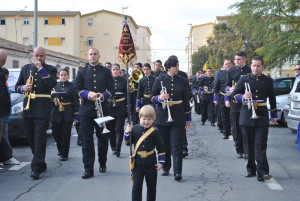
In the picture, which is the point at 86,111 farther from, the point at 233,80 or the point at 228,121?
the point at 228,121

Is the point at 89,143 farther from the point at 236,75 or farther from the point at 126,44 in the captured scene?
the point at 236,75

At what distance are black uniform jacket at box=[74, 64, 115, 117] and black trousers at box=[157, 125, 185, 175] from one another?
121 centimetres

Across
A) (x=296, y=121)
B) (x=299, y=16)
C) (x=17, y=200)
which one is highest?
(x=299, y=16)

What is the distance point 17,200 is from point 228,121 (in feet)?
23.4

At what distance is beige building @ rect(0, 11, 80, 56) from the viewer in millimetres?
68938

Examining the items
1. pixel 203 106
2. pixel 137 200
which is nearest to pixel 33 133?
pixel 137 200

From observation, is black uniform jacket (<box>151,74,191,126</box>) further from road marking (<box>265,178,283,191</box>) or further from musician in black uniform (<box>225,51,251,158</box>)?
musician in black uniform (<box>225,51,251,158</box>)

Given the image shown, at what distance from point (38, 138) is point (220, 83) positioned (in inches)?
217

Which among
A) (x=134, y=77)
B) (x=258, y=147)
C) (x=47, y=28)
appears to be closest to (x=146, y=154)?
(x=258, y=147)

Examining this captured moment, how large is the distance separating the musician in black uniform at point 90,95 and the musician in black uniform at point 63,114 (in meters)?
1.62

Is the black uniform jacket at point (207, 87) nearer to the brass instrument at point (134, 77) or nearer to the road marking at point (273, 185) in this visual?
the brass instrument at point (134, 77)

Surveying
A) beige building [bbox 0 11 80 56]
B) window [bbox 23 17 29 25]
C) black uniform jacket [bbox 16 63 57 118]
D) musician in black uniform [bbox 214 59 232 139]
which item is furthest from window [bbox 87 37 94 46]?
black uniform jacket [bbox 16 63 57 118]

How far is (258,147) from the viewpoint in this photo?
6.87 m

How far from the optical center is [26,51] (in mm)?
31672
